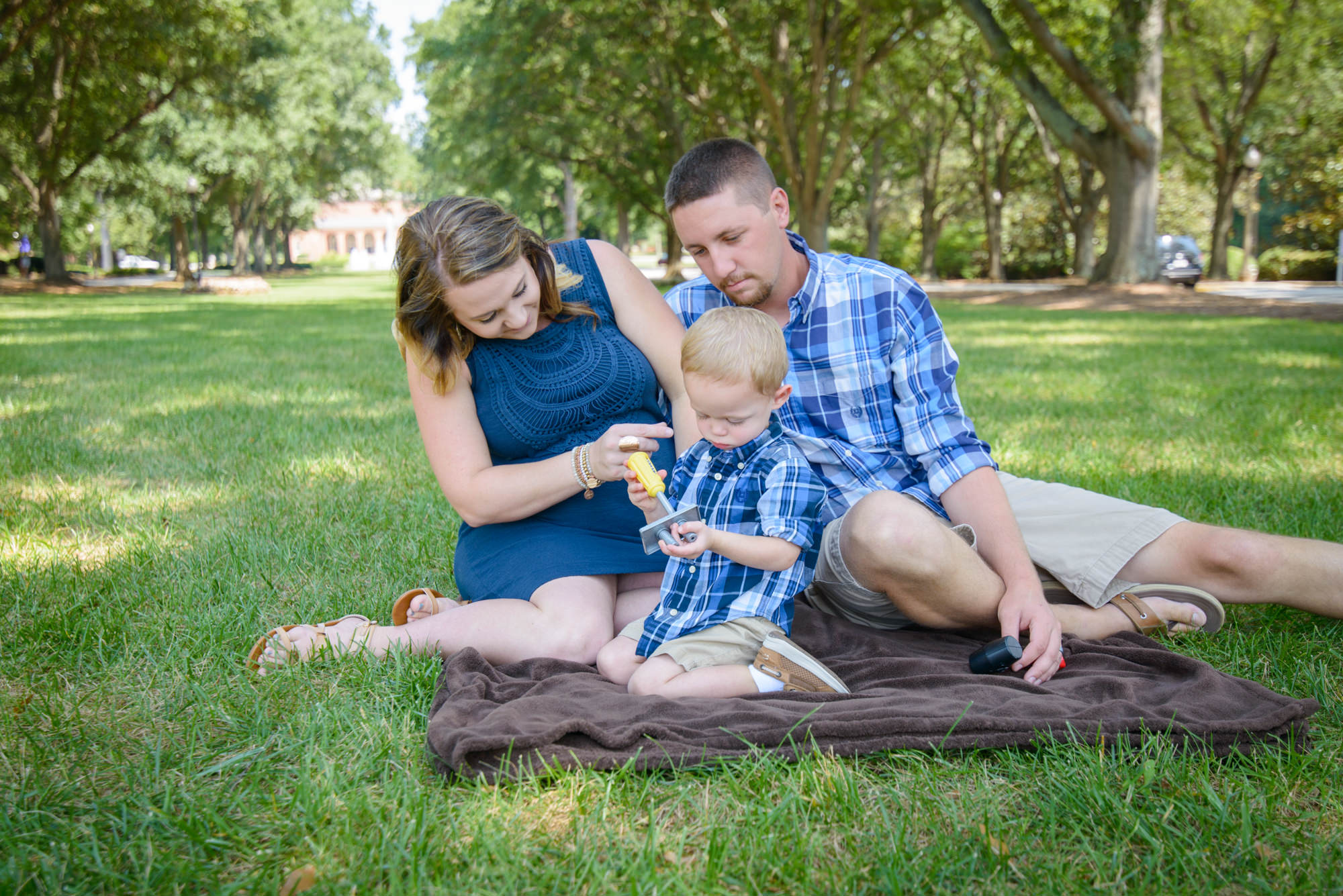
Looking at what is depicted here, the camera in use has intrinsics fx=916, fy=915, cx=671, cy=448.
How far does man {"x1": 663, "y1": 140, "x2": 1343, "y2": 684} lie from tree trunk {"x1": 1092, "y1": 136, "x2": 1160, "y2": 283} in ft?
49.9

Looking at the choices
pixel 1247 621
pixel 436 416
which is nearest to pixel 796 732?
pixel 436 416

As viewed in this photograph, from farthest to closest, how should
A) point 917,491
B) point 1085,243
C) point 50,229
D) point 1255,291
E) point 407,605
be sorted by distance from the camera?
point 1085,243 < point 50,229 < point 1255,291 < point 407,605 < point 917,491

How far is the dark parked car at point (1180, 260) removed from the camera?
81.2 feet

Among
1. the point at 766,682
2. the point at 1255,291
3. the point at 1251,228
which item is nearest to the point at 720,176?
the point at 766,682

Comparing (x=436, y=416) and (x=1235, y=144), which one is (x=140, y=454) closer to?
(x=436, y=416)

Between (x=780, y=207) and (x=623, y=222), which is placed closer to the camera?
(x=780, y=207)

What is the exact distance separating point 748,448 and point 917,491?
693 mm

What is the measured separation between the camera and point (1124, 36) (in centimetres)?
1481

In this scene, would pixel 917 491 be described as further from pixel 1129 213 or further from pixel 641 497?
pixel 1129 213

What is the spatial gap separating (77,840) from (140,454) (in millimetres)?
4131

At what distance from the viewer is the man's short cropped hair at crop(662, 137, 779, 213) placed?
9.46ft

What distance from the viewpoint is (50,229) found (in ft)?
84.8

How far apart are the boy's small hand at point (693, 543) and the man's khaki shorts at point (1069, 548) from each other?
61 centimetres

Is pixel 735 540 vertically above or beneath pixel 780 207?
beneath
